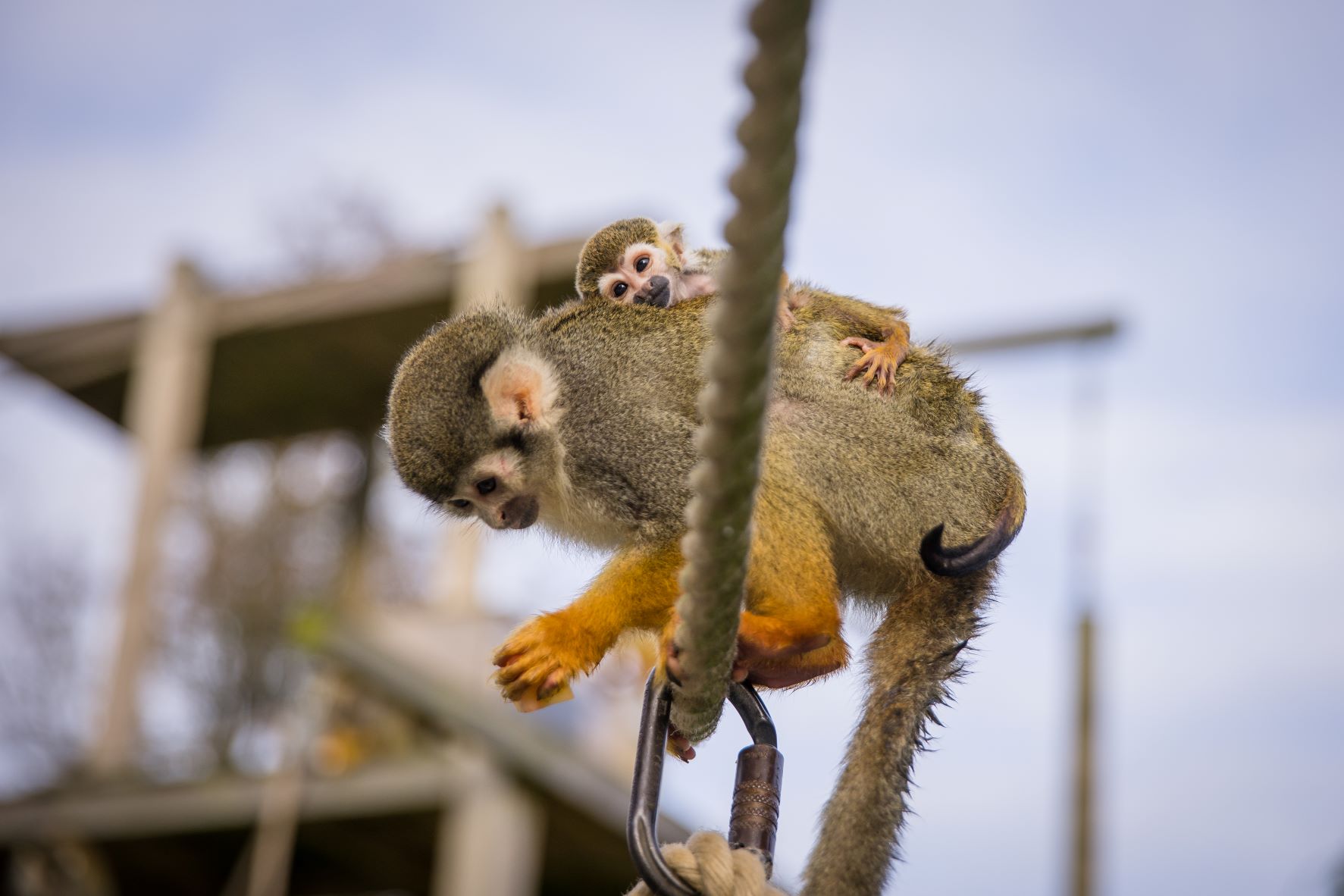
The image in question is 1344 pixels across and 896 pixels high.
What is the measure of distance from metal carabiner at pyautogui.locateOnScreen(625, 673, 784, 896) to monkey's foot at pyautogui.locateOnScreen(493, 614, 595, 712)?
382mm

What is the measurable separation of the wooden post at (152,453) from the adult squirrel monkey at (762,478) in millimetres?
5791

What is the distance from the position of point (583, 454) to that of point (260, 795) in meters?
5.26

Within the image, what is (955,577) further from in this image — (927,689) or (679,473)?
(679,473)

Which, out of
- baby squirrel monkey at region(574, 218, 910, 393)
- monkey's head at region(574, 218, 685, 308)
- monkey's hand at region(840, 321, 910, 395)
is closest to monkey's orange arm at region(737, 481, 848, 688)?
monkey's hand at region(840, 321, 910, 395)

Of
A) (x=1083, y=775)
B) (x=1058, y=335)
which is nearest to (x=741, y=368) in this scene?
(x=1058, y=335)

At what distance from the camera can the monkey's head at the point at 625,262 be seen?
297 cm

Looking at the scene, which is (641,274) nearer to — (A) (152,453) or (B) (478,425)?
(B) (478,425)

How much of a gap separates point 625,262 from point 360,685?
4.43 metres

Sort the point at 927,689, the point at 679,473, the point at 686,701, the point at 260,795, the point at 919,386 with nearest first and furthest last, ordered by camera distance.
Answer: the point at 686,701 → the point at 927,689 → the point at 679,473 → the point at 919,386 → the point at 260,795

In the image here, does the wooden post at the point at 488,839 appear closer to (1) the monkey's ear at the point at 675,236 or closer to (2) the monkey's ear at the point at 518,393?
(1) the monkey's ear at the point at 675,236

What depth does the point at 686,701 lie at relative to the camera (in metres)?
1.65

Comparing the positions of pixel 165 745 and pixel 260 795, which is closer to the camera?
pixel 260 795

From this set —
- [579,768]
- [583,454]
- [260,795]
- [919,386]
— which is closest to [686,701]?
[583,454]

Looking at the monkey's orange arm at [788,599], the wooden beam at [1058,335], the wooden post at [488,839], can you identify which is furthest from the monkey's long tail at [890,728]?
the wooden post at [488,839]
